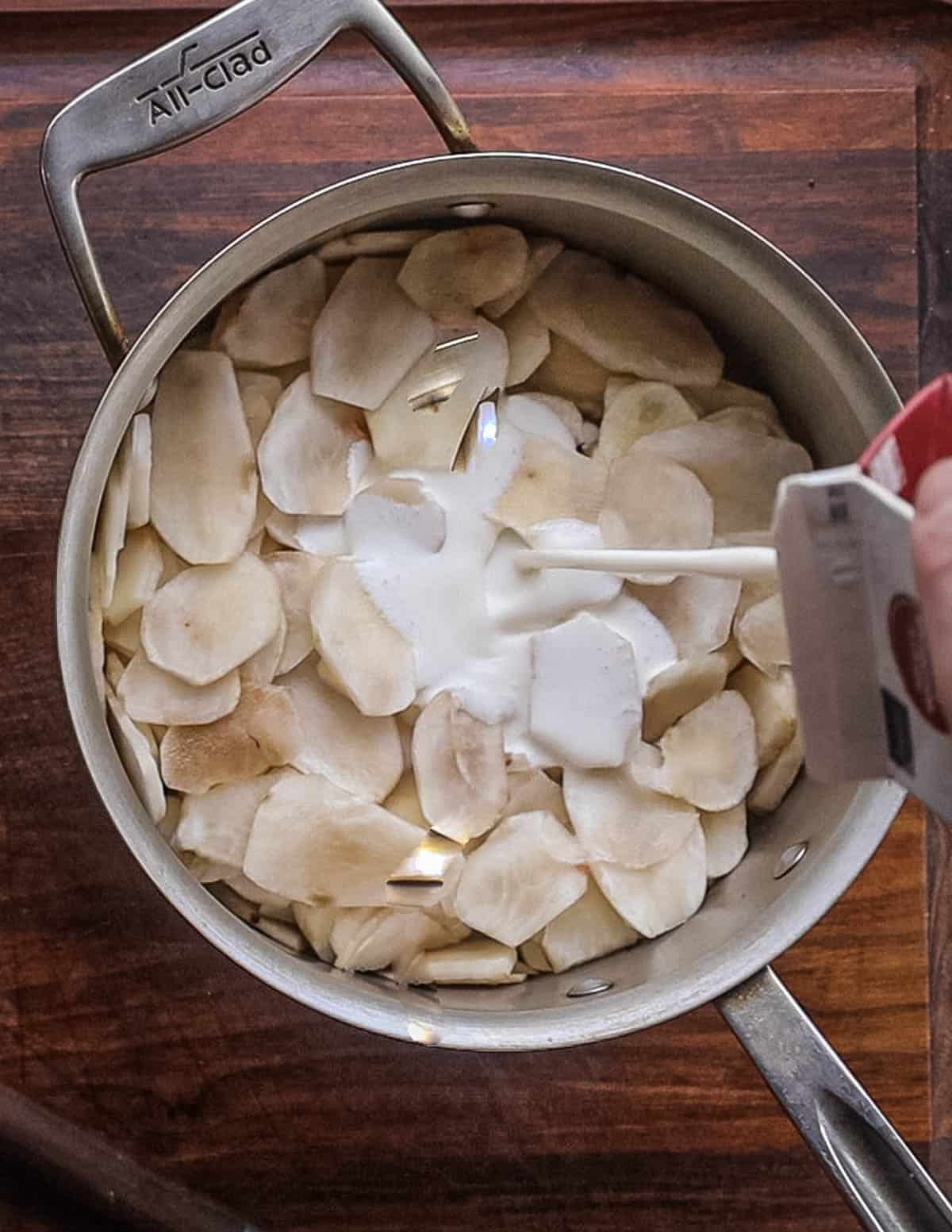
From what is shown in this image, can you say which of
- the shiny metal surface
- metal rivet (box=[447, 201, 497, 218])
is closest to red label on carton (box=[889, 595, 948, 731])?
the shiny metal surface

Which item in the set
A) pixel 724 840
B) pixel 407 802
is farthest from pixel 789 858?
pixel 407 802

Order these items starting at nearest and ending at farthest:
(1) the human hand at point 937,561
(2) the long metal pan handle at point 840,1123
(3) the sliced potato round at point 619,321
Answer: (1) the human hand at point 937,561 → (2) the long metal pan handle at point 840,1123 → (3) the sliced potato round at point 619,321

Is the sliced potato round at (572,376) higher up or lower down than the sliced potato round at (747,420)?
higher up

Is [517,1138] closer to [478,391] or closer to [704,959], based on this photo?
[704,959]

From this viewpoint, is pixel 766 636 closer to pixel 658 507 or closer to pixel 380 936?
pixel 658 507

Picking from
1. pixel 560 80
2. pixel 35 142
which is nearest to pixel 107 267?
pixel 35 142

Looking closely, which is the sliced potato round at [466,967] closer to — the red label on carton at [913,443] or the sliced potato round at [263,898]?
the sliced potato round at [263,898]

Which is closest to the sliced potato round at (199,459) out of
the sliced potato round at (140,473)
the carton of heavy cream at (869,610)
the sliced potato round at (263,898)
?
the sliced potato round at (140,473)
